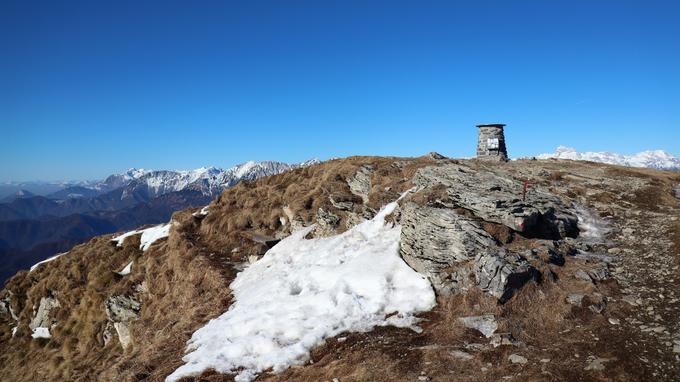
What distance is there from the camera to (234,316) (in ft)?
66.7

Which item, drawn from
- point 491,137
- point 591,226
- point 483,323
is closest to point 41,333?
point 483,323

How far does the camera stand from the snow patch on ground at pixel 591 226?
21139mm

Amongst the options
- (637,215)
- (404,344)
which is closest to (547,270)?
(404,344)

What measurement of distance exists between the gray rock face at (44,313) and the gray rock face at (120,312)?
1153 centimetres

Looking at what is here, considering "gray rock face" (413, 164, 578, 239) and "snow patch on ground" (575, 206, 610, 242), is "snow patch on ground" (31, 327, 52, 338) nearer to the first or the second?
"gray rock face" (413, 164, 578, 239)

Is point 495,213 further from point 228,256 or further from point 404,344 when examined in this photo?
point 228,256

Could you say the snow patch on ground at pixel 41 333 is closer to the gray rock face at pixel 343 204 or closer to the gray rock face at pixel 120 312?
the gray rock face at pixel 120 312

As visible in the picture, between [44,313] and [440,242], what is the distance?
44074mm

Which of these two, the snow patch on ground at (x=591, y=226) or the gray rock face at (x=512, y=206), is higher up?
the gray rock face at (x=512, y=206)

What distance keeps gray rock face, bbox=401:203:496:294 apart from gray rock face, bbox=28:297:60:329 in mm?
40187

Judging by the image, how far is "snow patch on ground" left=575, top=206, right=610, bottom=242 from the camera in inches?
832

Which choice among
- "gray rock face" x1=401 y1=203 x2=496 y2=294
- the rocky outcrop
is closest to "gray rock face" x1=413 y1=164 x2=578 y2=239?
"gray rock face" x1=401 y1=203 x2=496 y2=294

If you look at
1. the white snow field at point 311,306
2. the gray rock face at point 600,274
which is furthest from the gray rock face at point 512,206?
the white snow field at point 311,306

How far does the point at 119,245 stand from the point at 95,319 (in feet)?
40.4
